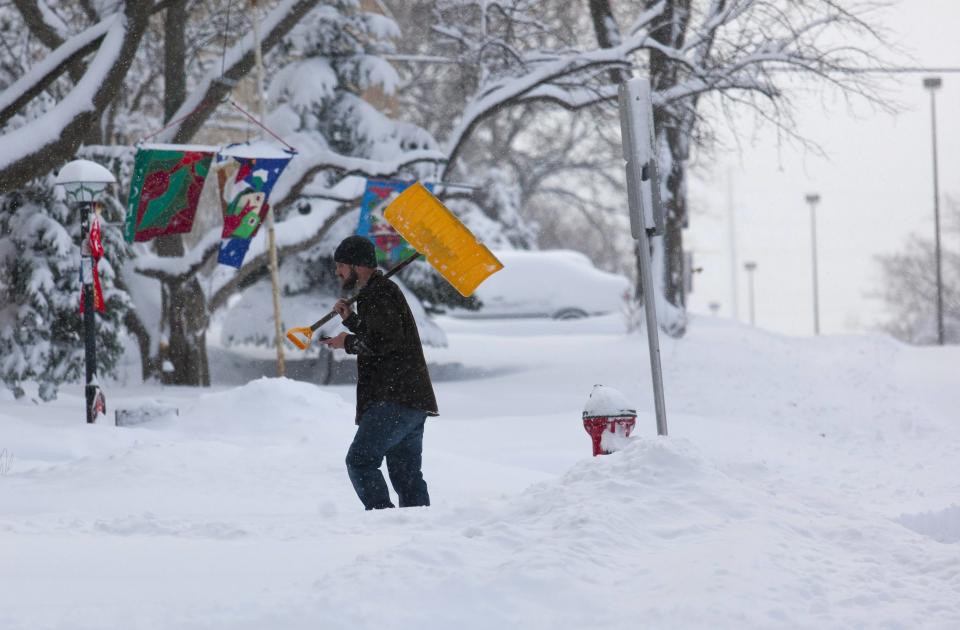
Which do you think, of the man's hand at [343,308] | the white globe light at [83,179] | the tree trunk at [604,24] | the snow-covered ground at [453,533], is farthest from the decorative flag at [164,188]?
the tree trunk at [604,24]

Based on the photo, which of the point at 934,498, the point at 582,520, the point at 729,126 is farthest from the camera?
the point at 729,126

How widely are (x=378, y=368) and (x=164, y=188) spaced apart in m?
8.19

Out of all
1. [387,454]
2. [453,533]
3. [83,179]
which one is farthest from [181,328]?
[453,533]

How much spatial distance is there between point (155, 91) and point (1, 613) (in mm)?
21390

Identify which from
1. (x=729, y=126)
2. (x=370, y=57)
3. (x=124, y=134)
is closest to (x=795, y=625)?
(x=729, y=126)

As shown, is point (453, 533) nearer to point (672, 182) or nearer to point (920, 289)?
point (672, 182)

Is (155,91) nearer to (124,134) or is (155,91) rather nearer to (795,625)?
(124,134)

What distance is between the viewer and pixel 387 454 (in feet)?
22.7

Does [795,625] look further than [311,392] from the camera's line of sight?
No

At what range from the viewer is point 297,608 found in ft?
14.4

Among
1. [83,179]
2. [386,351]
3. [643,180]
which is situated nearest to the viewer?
[386,351]

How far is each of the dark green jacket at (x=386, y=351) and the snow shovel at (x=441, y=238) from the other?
0.69m

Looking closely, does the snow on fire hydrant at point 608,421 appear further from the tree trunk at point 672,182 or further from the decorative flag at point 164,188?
the tree trunk at point 672,182

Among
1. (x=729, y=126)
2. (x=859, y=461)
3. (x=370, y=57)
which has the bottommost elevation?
(x=859, y=461)
